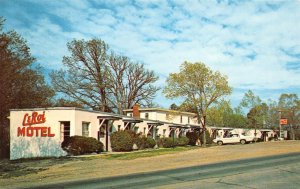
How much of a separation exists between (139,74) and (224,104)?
63.6 ft

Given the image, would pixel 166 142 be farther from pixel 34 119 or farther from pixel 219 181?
pixel 219 181

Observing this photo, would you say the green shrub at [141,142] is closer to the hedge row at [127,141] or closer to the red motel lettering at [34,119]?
the hedge row at [127,141]

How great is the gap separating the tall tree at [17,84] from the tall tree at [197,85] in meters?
15.2

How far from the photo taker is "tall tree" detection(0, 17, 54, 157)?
33562mm

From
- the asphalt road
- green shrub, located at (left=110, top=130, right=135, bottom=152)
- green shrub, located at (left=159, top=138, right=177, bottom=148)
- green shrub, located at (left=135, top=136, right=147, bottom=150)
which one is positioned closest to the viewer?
the asphalt road

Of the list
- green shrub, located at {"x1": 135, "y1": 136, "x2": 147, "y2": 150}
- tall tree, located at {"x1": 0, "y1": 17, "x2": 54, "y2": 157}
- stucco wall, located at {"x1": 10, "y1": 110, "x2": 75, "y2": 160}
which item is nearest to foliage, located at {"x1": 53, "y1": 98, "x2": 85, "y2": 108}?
tall tree, located at {"x1": 0, "y1": 17, "x2": 54, "y2": 157}

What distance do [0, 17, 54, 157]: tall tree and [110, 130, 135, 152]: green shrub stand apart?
33.5 ft

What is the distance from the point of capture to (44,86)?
142ft

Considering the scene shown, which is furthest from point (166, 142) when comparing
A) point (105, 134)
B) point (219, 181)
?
point (219, 181)

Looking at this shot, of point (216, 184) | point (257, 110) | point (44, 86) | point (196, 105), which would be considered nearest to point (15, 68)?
point (44, 86)

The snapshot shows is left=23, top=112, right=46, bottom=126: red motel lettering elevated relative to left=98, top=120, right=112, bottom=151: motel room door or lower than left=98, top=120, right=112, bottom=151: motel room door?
elevated

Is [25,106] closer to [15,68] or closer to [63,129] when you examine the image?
[15,68]

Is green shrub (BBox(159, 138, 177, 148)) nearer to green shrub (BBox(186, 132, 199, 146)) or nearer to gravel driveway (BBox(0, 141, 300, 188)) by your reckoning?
green shrub (BBox(186, 132, 199, 146))

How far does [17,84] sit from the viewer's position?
3706cm
